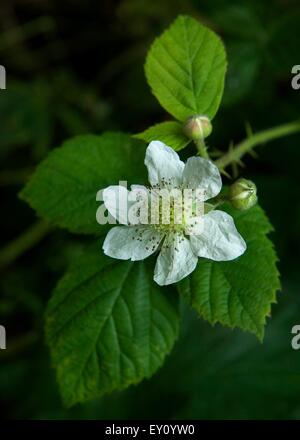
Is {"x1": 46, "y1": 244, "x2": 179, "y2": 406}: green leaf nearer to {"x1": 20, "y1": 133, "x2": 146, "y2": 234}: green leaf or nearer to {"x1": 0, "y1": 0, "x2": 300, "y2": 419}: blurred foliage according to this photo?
{"x1": 20, "y1": 133, "x2": 146, "y2": 234}: green leaf

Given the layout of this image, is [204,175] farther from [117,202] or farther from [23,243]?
[23,243]

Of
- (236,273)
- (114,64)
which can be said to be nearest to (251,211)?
(236,273)

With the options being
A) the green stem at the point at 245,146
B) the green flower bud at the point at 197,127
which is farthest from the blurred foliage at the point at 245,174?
the green flower bud at the point at 197,127

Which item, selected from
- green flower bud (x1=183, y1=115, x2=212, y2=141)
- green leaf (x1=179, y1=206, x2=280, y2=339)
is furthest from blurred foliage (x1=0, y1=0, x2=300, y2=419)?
green flower bud (x1=183, y1=115, x2=212, y2=141)

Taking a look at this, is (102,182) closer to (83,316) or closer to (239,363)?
(83,316)

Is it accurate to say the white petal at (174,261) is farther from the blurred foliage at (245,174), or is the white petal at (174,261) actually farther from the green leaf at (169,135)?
the blurred foliage at (245,174)

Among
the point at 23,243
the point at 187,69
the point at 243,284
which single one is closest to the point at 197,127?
the point at 187,69
